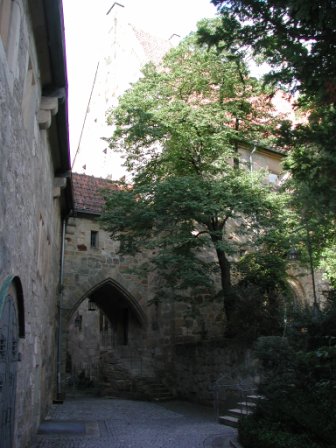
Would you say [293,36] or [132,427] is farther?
[132,427]

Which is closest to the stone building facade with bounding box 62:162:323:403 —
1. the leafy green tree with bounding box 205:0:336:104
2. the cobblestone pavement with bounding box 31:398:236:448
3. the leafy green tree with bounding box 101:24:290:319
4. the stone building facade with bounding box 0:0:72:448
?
the cobblestone pavement with bounding box 31:398:236:448

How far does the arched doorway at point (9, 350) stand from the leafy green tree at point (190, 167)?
592 cm

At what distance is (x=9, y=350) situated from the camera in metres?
5.12

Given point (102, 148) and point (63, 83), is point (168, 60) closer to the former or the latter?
point (63, 83)

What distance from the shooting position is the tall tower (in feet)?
71.5

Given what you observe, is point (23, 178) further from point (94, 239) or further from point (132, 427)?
point (94, 239)

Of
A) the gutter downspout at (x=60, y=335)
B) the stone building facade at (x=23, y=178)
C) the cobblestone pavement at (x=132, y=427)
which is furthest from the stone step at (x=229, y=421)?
the gutter downspout at (x=60, y=335)

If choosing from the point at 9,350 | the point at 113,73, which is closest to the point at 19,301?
the point at 9,350

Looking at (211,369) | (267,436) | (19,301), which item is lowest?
(267,436)

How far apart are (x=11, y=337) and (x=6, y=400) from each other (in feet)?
2.13

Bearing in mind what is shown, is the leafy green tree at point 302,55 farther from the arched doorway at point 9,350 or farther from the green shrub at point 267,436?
the arched doorway at point 9,350

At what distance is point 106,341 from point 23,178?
15376 mm

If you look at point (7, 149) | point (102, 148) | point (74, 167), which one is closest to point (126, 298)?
point (102, 148)

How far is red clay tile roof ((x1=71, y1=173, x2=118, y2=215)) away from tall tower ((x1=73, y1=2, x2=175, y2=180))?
2960 mm
